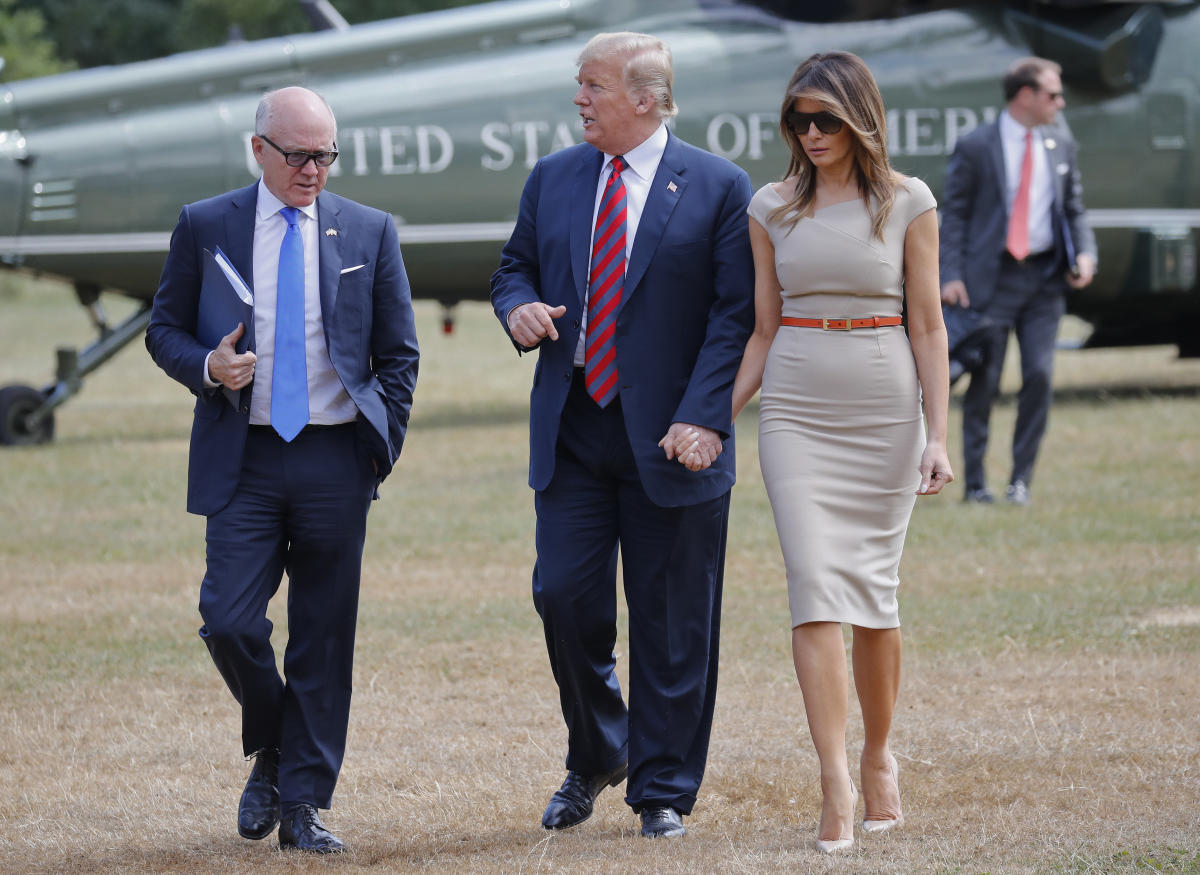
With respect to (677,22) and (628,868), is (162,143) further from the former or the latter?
(628,868)

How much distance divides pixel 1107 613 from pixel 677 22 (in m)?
7.12

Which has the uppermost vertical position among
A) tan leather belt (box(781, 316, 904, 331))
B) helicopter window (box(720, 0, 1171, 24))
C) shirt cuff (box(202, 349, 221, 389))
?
helicopter window (box(720, 0, 1171, 24))

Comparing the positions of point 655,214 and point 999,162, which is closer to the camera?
point 655,214

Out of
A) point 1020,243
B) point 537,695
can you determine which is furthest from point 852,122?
point 1020,243

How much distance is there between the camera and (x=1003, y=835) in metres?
4.26

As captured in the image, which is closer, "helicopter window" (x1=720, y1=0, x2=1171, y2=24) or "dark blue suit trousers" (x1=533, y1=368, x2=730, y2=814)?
"dark blue suit trousers" (x1=533, y1=368, x2=730, y2=814)

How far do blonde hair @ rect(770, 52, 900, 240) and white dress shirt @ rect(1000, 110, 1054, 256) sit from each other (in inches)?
214

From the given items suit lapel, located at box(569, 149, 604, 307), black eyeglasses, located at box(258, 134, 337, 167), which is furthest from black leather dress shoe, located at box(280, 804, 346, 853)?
black eyeglasses, located at box(258, 134, 337, 167)

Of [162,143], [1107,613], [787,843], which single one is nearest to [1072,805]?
[787,843]

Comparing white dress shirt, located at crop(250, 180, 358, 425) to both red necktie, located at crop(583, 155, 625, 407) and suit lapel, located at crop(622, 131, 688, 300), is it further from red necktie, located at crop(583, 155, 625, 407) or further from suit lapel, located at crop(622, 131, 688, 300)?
suit lapel, located at crop(622, 131, 688, 300)

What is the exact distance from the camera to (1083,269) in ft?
30.1

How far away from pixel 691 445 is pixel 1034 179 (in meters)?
5.98

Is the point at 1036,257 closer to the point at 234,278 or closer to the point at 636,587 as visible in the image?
the point at 636,587

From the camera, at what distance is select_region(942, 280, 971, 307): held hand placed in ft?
30.5
